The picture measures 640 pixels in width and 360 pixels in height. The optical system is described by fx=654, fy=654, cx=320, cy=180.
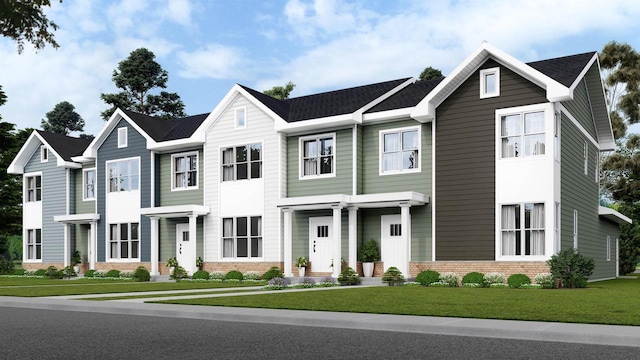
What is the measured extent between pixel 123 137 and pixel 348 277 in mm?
17425

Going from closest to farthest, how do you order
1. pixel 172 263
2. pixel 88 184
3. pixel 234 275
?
pixel 234 275 < pixel 172 263 < pixel 88 184

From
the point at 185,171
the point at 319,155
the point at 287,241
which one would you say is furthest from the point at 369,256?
the point at 185,171

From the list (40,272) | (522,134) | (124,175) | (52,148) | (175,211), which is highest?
(52,148)

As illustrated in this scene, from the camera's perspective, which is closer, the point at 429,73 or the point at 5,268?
the point at 5,268

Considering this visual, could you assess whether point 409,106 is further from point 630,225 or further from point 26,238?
point 26,238

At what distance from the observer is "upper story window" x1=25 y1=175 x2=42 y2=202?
4144cm

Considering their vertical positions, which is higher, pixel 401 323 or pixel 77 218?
pixel 77 218

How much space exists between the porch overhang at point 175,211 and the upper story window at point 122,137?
16.2 ft

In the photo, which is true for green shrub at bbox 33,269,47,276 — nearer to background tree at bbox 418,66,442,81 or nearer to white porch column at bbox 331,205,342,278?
white porch column at bbox 331,205,342,278

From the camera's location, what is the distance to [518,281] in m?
23.0

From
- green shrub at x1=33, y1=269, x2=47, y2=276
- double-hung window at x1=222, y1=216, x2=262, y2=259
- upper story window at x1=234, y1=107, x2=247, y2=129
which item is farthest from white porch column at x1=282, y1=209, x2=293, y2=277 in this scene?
green shrub at x1=33, y1=269, x2=47, y2=276

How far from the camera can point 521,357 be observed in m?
8.51

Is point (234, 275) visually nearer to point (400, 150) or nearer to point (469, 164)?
point (400, 150)

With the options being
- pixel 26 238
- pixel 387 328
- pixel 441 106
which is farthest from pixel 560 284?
pixel 26 238
